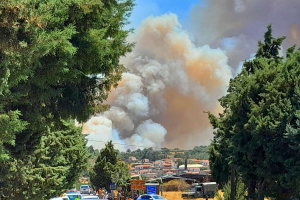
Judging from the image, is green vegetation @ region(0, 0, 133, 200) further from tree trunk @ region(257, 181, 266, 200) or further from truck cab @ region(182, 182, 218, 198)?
truck cab @ region(182, 182, 218, 198)

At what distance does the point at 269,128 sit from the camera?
23.1m

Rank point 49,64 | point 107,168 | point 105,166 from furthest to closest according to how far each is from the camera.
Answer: point 105,166, point 107,168, point 49,64

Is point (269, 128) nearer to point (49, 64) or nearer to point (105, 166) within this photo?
point (49, 64)

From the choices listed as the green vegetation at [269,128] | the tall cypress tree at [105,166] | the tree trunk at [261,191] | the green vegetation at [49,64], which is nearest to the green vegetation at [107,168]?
the tall cypress tree at [105,166]

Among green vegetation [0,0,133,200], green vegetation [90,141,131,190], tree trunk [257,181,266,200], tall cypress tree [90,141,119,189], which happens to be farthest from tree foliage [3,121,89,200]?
tall cypress tree [90,141,119,189]

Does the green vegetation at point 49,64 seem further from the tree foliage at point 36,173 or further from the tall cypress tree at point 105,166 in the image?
the tall cypress tree at point 105,166

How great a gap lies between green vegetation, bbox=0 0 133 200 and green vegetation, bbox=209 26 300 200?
12.0m

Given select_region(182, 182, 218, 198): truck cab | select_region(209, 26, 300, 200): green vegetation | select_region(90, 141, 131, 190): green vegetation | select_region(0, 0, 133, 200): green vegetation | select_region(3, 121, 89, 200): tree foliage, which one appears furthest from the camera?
select_region(90, 141, 131, 190): green vegetation

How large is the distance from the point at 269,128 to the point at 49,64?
1659 cm

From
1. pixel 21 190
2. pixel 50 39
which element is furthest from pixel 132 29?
pixel 21 190

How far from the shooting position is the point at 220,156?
37.1m

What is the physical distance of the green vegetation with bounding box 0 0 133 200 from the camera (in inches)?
300

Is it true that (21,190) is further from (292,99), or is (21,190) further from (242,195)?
(242,195)

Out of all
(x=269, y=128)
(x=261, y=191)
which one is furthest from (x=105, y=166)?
(x=269, y=128)
